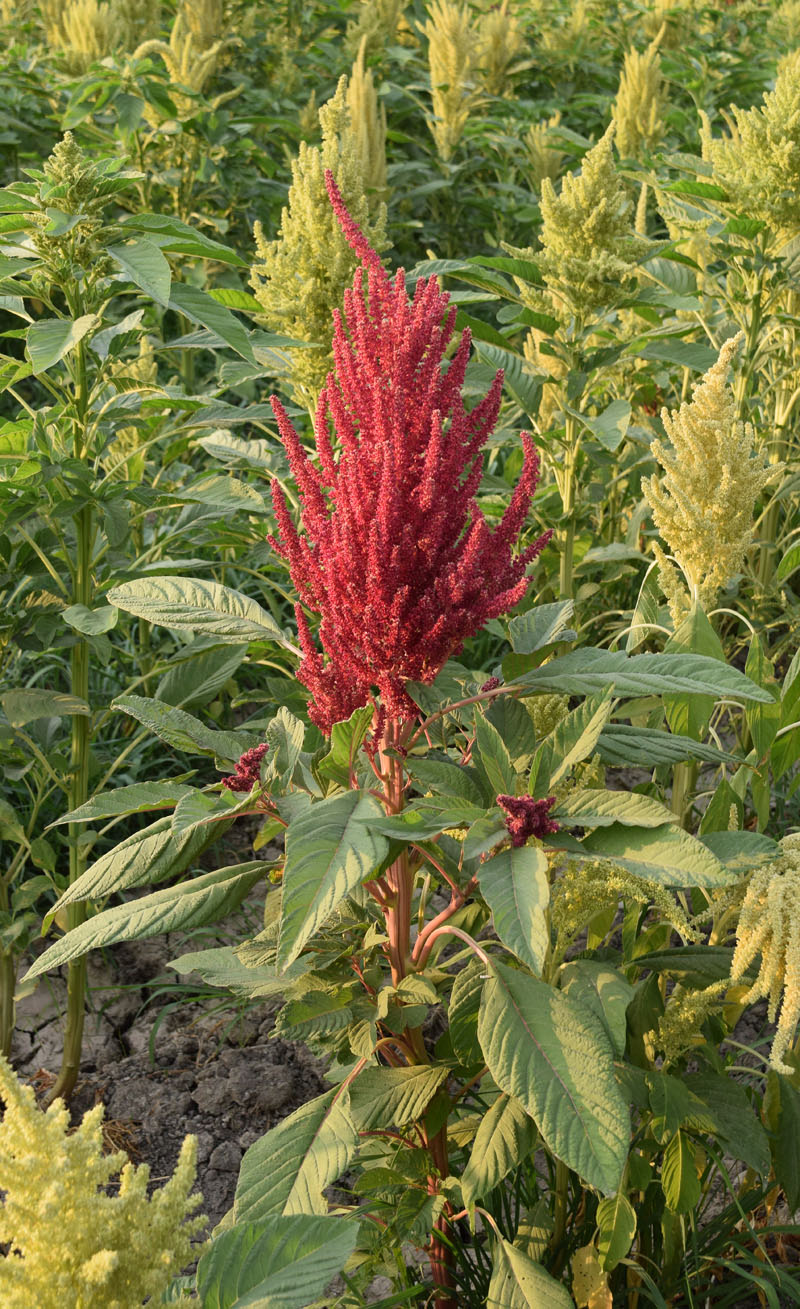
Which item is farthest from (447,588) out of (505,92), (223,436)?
(505,92)

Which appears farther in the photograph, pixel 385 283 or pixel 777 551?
pixel 777 551

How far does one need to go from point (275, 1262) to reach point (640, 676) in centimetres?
76

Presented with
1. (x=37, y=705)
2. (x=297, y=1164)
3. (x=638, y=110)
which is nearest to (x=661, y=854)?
(x=297, y=1164)

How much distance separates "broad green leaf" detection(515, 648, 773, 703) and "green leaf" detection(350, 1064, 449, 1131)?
54 cm

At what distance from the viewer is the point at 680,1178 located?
58.1 inches

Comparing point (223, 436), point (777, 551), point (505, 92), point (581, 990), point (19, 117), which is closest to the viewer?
point (581, 990)

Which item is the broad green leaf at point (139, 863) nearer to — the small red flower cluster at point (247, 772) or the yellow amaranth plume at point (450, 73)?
the small red flower cluster at point (247, 772)

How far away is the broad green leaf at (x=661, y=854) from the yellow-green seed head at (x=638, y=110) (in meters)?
4.50

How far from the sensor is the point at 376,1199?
1.63m

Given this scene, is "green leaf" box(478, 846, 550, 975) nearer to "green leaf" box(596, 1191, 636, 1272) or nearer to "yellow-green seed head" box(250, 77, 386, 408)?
"green leaf" box(596, 1191, 636, 1272)

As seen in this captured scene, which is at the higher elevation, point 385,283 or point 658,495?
point 385,283

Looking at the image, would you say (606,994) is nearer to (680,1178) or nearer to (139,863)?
(680,1178)

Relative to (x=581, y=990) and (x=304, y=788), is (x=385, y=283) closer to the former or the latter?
(x=304, y=788)

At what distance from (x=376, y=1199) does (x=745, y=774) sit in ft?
2.68
